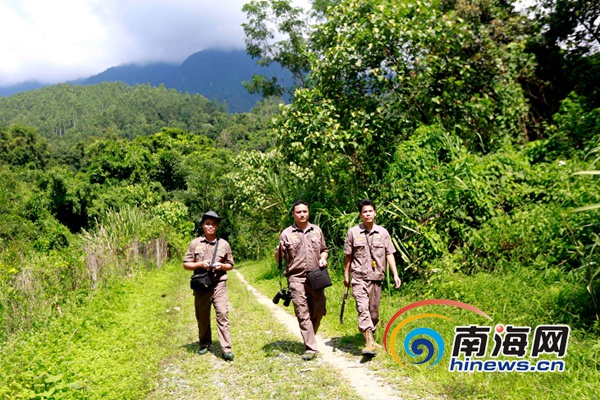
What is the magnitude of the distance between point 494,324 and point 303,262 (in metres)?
2.68

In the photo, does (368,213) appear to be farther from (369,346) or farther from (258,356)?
(258,356)

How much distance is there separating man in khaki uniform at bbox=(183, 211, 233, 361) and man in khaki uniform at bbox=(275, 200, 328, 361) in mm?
853

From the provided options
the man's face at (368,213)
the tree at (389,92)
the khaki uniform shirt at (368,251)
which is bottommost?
the khaki uniform shirt at (368,251)

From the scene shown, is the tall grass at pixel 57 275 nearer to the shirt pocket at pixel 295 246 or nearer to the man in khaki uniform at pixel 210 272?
the man in khaki uniform at pixel 210 272

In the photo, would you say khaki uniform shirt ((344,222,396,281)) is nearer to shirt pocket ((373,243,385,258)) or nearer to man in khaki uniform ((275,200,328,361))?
shirt pocket ((373,243,385,258))

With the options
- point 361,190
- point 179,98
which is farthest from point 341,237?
point 179,98

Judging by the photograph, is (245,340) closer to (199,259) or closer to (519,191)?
(199,259)

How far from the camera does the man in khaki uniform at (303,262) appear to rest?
5.61m

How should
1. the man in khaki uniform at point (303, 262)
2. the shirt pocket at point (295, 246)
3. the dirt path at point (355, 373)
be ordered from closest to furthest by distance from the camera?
the dirt path at point (355, 373) < the man in khaki uniform at point (303, 262) < the shirt pocket at point (295, 246)

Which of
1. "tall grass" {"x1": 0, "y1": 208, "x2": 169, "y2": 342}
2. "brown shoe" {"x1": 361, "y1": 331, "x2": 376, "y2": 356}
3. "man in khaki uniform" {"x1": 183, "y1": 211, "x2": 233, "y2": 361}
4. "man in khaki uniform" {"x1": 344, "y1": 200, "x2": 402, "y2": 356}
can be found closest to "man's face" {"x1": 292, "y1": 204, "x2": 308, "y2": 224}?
"man in khaki uniform" {"x1": 344, "y1": 200, "x2": 402, "y2": 356}

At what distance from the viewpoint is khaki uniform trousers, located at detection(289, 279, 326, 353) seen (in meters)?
5.55

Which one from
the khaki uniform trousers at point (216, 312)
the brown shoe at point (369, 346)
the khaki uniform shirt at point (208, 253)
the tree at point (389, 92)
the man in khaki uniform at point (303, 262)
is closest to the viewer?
the brown shoe at point (369, 346)

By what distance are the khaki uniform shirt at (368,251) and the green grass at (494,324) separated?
39.6 inches

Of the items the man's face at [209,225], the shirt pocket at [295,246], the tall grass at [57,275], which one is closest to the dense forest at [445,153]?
the tall grass at [57,275]
